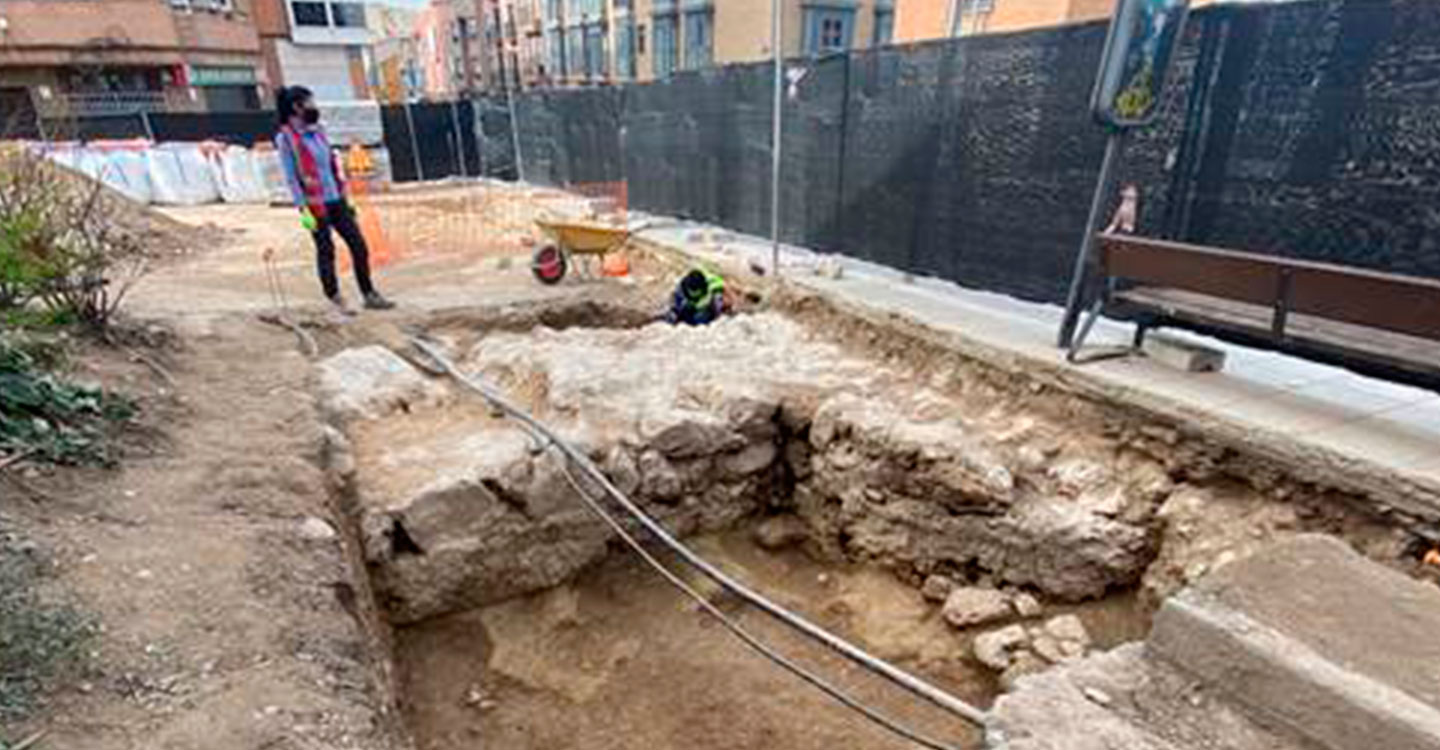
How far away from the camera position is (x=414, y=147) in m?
21.0

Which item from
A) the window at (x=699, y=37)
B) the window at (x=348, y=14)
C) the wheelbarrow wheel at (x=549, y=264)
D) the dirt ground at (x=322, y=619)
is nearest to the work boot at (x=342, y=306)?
the dirt ground at (x=322, y=619)

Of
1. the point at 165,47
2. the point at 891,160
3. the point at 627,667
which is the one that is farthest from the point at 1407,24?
the point at 165,47

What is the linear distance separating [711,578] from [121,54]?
32.9 metres

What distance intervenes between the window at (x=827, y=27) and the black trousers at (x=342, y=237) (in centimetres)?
2926

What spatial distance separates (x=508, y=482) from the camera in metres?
4.63

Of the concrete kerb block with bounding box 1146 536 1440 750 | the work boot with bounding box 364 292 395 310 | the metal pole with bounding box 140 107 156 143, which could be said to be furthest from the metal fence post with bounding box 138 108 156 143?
the concrete kerb block with bounding box 1146 536 1440 750

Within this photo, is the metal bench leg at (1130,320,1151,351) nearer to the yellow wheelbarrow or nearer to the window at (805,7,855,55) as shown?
the yellow wheelbarrow

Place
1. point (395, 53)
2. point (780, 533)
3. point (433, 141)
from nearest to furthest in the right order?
point (780, 533) → point (433, 141) → point (395, 53)

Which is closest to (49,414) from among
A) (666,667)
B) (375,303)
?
(666,667)

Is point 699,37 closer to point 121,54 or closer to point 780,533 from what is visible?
point 121,54

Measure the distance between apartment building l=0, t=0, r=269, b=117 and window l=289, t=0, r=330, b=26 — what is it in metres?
5.46

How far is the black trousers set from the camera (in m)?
6.81

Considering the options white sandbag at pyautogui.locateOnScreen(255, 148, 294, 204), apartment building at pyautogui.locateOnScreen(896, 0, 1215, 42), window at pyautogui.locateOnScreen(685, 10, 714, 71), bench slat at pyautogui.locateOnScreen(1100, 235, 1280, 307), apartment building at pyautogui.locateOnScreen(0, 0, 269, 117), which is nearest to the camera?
bench slat at pyautogui.locateOnScreen(1100, 235, 1280, 307)

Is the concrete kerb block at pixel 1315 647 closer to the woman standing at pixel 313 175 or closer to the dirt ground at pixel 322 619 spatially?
the dirt ground at pixel 322 619
